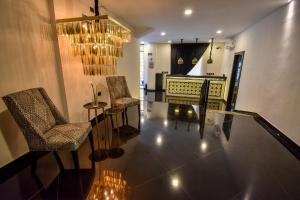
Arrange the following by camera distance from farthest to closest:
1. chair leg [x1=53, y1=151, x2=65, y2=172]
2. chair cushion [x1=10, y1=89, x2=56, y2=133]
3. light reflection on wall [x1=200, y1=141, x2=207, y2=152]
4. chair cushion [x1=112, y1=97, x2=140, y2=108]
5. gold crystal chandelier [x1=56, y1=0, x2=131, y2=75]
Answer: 1. chair cushion [x1=112, y1=97, x2=140, y2=108]
2. light reflection on wall [x1=200, y1=141, x2=207, y2=152]
3. gold crystal chandelier [x1=56, y1=0, x2=131, y2=75]
4. chair leg [x1=53, y1=151, x2=65, y2=172]
5. chair cushion [x1=10, y1=89, x2=56, y2=133]

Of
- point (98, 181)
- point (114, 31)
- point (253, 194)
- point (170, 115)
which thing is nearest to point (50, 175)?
point (98, 181)

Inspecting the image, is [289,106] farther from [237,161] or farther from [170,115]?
[170,115]

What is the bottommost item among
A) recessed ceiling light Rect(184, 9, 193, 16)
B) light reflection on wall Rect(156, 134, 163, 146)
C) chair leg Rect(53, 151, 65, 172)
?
chair leg Rect(53, 151, 65, 172)

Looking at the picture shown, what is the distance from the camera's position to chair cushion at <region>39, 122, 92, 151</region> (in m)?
1.68

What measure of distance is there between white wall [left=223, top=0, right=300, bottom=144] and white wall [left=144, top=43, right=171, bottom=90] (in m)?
4.77

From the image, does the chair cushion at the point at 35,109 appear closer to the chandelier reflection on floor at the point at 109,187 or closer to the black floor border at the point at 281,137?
the chandelier reflection on floor at the point at 109,187

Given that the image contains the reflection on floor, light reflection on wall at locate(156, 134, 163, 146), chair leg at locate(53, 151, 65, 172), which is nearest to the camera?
chair leg at locate(53, 151, 65, 172)

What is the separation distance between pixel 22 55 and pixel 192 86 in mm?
6383

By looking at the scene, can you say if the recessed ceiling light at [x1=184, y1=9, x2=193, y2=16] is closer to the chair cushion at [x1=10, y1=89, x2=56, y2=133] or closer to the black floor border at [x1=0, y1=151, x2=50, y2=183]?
the chair cushion at [x1=10, y1=89, x2=56, y2=133]

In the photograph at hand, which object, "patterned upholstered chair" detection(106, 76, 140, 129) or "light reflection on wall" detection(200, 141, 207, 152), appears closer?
"light reflection on wall" detection(200, 141, 207, 152)

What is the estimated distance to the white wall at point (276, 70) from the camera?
104 inches

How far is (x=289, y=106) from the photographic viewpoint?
269cm

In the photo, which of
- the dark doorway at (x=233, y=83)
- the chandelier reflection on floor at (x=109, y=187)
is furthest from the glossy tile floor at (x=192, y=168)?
the dark doorway at (x=233, y=83)

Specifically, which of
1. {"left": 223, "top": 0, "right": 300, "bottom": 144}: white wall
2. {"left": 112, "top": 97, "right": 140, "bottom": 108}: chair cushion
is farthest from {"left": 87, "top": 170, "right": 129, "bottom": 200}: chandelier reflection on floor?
{"left": 223, "top": 0, "right": 300, "bottom": 144}: white wall
